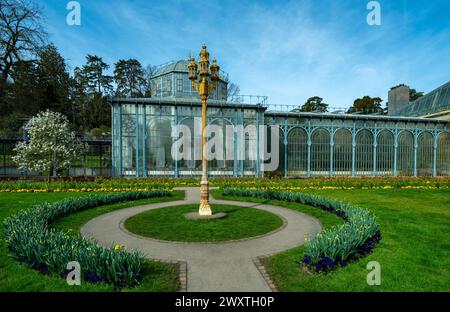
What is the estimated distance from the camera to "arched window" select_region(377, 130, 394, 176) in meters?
26.8

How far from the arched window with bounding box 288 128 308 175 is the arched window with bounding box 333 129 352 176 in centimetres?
344

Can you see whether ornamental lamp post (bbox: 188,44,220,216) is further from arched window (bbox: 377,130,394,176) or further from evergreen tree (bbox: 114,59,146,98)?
evergreen tree (bbox: 114,59,146,98)

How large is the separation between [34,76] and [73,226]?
147ft

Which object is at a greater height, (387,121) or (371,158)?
(387,121)

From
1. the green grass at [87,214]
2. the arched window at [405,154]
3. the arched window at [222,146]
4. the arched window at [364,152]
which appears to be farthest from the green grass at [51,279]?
the arched window at [405,154]

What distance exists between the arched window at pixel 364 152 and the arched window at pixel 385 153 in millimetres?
991

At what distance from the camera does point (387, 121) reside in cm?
2712

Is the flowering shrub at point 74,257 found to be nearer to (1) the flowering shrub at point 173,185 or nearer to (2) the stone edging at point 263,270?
(2) the stone edging at point 263,270

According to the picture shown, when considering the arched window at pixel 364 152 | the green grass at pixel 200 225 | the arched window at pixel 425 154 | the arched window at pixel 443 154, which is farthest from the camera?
the arched window at pixel 443 154

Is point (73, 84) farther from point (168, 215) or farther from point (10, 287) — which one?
point (10, 287)

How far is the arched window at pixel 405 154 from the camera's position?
27422 millimetres

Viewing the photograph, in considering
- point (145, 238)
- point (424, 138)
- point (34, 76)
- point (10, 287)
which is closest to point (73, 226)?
point (145, 238)

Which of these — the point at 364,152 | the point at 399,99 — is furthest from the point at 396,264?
the point at 399,99

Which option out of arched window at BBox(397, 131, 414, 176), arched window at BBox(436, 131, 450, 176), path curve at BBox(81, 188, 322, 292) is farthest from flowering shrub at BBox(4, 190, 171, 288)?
arched window at BBox(436, 131, 450, 176)
